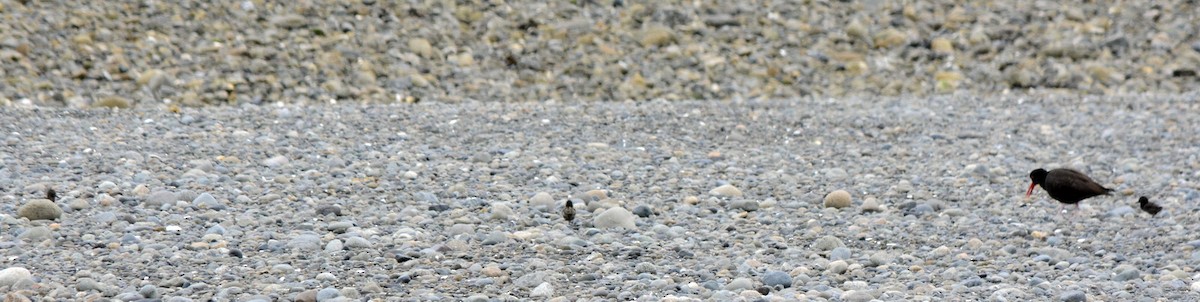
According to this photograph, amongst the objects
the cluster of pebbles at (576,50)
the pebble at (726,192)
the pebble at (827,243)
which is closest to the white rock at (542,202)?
the pebble at (726,192)

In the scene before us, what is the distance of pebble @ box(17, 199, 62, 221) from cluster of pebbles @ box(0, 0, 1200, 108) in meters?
4.42

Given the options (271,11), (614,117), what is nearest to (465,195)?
(614,117)

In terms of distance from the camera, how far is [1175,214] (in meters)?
6.54

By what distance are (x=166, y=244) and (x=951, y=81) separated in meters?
8.44

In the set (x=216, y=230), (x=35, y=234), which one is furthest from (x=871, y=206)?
(x=35, y=234)

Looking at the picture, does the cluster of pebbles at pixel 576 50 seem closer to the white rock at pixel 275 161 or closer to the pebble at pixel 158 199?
the white rock at pixel 275 161

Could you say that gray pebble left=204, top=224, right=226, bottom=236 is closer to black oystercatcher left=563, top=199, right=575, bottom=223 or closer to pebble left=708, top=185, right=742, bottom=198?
black oystercatcher left=563, top=199, right=575, bottom=223

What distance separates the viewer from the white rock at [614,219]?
236 inches

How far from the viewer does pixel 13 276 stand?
4.62 m

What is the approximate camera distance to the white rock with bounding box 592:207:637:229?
600cm

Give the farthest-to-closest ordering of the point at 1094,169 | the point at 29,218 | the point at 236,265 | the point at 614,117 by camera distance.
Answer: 1. the point at 614,117
2. the point at 1094,169
3. the point at 29,218
4. the point at 236,265

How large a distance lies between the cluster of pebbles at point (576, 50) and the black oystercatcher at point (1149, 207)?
4981mm

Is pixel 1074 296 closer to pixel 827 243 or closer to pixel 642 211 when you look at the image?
pixel 827 243

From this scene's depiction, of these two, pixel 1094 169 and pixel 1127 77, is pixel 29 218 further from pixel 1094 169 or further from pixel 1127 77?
pixel 1127 77
